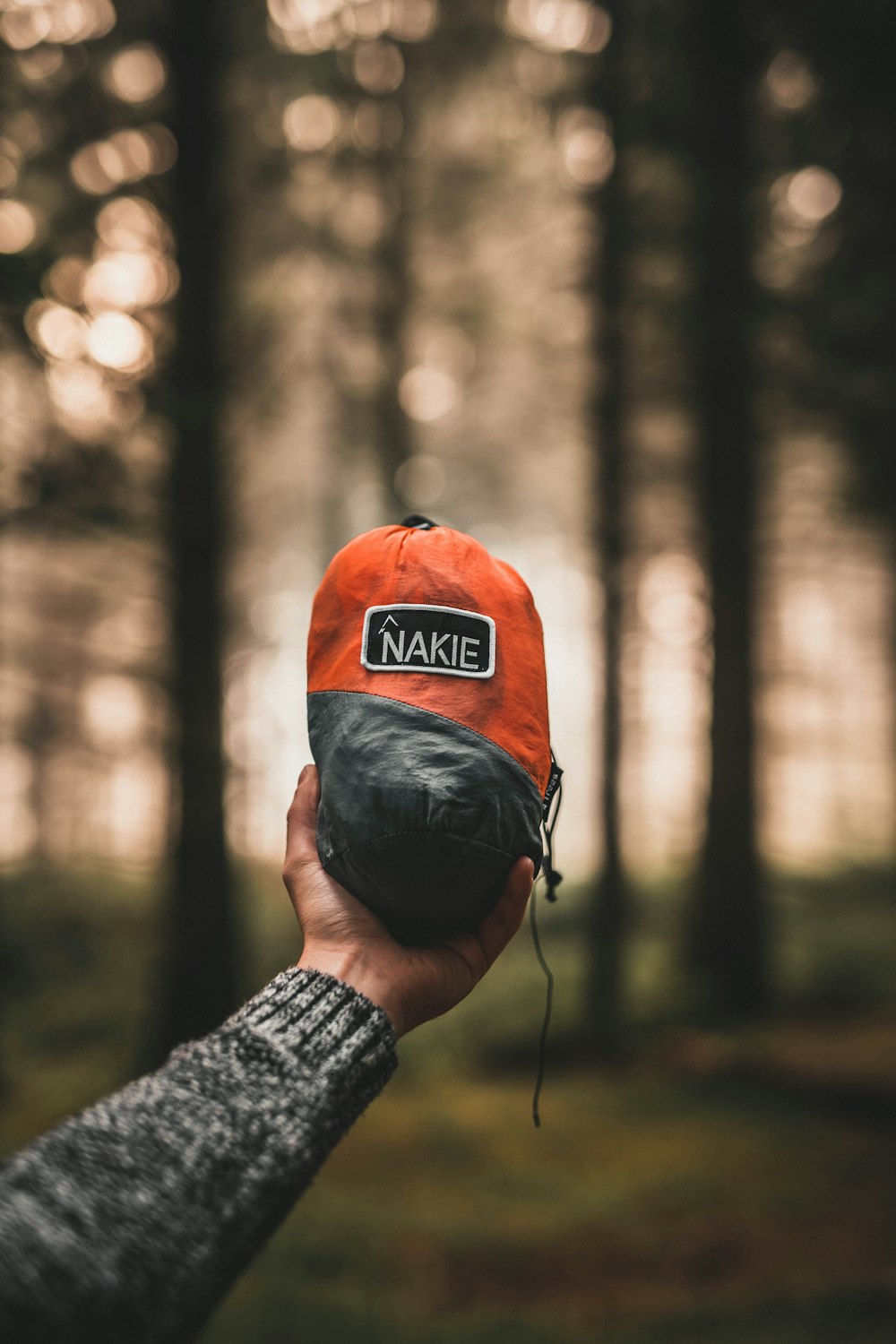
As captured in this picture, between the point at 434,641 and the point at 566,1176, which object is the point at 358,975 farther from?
the point at 566,1176

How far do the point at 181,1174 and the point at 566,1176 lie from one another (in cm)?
470

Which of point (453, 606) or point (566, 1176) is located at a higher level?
point (453, 606)

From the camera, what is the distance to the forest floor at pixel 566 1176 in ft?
12.5

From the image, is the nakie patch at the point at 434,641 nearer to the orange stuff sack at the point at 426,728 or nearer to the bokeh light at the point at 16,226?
the orange stuff sack at the point at 426,728

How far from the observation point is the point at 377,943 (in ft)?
4.90

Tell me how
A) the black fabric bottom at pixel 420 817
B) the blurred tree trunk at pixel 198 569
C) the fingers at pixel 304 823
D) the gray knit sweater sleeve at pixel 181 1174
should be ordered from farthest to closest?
the blurred tree trunk at pixel 198 569 < the fingers at pixel 304 823 < the black fabric bottom at pixel 420 817 < the gray knit sweater sleeve at pixel 181 1174

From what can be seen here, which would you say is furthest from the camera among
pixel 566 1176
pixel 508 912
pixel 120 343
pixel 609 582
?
pixel 609 582

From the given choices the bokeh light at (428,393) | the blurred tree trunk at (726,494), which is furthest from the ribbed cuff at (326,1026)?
the bokeh light at (428,393)

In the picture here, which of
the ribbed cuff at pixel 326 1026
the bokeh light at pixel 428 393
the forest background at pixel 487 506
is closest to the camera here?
the ribbed cuff at pixel 326 1026

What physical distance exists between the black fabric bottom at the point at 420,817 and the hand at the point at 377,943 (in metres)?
0.03

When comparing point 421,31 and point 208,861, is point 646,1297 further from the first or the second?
point 421,31

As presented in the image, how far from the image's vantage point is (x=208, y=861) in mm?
5359

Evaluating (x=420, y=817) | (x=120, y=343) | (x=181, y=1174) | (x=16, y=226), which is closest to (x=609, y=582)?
(x=120, y=343)

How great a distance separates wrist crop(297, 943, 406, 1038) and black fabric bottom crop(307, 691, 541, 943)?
128mm
